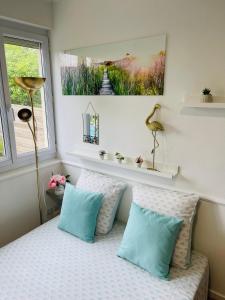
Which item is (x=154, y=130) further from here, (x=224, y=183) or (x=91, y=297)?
(x=91, y=297)

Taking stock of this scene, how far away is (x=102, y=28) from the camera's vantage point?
193 centimetres

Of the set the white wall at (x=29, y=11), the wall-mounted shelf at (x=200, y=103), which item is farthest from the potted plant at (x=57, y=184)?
the white wall at (x=29, y=11)

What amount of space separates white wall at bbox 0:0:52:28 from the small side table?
165cm

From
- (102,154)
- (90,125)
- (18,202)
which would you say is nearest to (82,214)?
(102,154)

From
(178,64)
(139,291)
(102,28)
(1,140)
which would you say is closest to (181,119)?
(178,64)

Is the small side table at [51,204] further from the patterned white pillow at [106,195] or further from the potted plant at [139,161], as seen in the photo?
the potted plant at [139,161]

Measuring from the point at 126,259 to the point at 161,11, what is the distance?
1812 millimetres

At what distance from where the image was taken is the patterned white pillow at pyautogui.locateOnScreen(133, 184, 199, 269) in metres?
1.57

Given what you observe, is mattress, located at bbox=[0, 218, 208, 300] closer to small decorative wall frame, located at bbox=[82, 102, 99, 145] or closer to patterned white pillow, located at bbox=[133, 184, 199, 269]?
patterned white pillow, located at bbox=[133, 184, 199, 269]

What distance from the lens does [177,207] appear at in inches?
64.5

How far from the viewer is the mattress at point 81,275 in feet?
4.51

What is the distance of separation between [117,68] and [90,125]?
61cm

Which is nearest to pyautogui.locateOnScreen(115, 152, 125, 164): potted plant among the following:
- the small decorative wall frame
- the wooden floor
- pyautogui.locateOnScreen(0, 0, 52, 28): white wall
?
the small decorative wall frame

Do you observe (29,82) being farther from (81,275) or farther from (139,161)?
(81,275)
